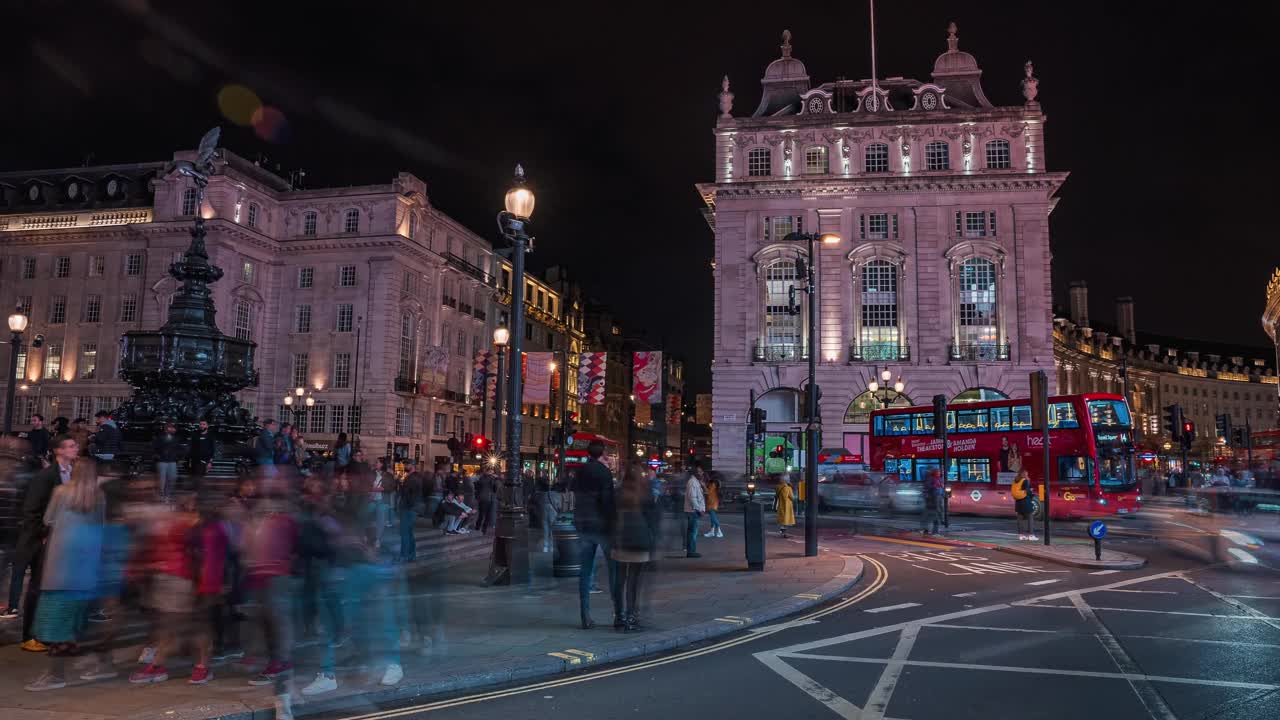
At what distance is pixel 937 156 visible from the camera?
177ft

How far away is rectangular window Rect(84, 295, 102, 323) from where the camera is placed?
58625mm

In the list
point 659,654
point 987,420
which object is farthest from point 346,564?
point 987,420

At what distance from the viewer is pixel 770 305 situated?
5425cm

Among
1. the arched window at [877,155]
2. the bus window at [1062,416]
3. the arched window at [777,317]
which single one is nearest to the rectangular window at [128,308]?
the arched window at [777,317]

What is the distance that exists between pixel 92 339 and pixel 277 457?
167 ft

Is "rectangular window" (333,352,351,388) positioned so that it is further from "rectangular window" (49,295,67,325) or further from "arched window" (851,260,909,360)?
"arched window" (851,260,909,360)

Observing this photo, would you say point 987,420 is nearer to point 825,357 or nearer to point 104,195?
point 825,357

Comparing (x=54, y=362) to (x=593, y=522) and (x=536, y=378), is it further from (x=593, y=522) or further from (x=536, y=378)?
(x=593, y=522)

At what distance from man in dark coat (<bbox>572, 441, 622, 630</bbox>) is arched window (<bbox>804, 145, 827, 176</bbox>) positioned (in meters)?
47.7

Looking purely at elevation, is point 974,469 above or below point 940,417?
below

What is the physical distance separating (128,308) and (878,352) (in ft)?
161

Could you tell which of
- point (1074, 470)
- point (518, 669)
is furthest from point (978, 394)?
point (518, 669)

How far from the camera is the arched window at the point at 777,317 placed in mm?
53719

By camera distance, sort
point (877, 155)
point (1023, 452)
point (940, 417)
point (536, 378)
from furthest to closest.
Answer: point (877, 155) < point (1023, 452) < point (536, 378) < point (940, 417)
